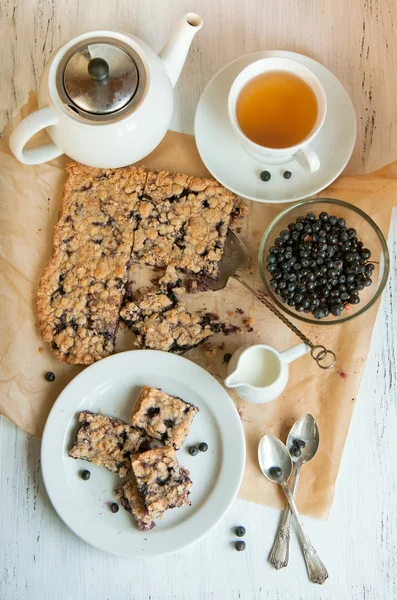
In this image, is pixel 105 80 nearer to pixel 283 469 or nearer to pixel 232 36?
pixel 232 36

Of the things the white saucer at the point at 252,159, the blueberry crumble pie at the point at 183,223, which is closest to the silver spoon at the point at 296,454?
the blueberry crumble pie at the point at 183,223

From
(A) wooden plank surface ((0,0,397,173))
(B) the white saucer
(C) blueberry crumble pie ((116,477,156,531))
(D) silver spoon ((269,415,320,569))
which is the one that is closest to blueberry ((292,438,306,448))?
(D) silver spoon ((269,415,320,569))

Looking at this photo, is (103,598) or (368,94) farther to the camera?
(368,94)

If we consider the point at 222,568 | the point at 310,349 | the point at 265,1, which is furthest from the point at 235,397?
the point at 265,1

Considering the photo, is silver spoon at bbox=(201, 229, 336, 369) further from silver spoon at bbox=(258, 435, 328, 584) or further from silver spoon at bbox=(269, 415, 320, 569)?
silver spoon at bbox=(258, 435, 328, 584)

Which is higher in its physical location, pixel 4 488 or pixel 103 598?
pixel 4 488

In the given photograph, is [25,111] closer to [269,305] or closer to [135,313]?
[135,313]
